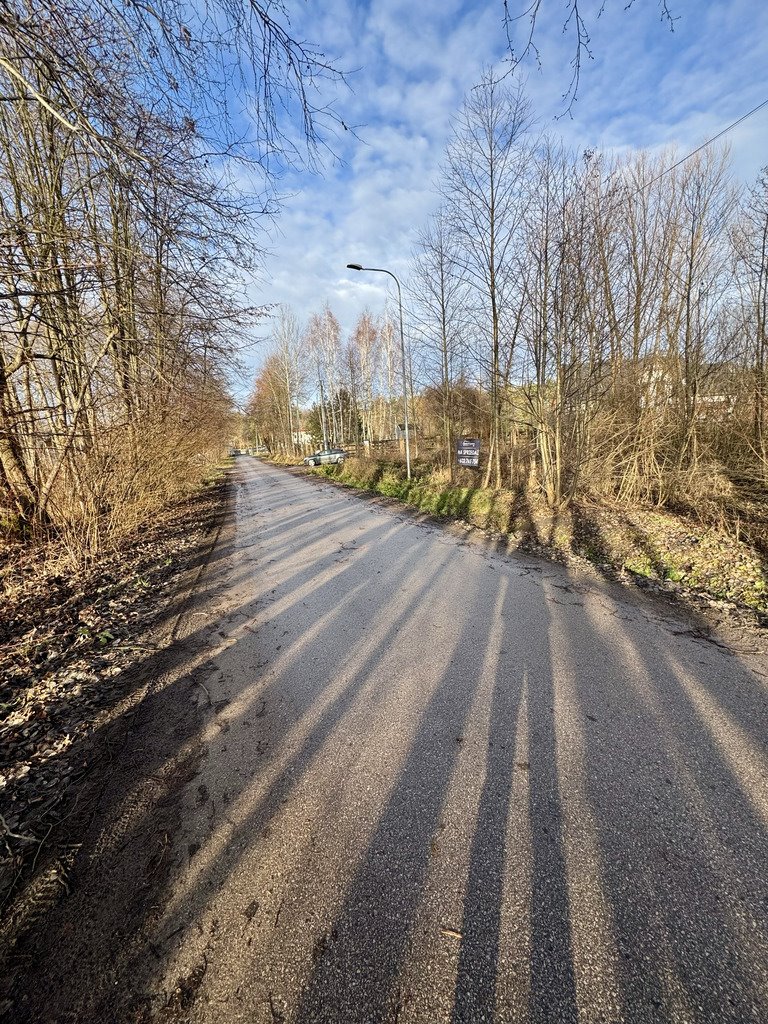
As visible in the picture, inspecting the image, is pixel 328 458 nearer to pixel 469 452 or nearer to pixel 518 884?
pixel 469 452

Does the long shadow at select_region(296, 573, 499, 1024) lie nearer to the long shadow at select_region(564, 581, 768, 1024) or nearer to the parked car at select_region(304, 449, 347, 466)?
the long shadow at select_region(564, 581, 768, 1024)

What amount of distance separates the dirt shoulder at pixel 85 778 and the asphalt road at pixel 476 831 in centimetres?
20

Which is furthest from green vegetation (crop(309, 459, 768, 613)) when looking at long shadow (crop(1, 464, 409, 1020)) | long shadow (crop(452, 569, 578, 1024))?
long shadow (crop(1, 464, 409, 1020))

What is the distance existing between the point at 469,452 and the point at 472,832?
32.8ft

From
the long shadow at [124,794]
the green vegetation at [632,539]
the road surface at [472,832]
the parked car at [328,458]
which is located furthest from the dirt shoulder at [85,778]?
the parked car at [328,458]

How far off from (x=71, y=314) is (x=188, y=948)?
6657mm

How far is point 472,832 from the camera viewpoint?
1.90m

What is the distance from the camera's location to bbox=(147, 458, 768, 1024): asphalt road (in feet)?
4.50

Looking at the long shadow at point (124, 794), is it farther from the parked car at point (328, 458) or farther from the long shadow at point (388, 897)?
the parked car at point (328, 458)

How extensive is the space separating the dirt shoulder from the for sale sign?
823 centimetres

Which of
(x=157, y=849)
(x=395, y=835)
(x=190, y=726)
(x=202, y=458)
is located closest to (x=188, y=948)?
(x=157, y=849)

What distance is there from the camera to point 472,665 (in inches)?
Answer: 130

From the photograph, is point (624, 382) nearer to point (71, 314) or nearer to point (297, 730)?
point (297, 730)

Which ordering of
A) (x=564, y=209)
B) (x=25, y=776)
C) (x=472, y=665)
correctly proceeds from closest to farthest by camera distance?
(x=25, y=776) → (x=472, y=665) → (x=564, y=209)
